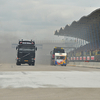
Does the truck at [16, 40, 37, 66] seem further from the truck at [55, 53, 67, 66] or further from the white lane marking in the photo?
the white lane marking

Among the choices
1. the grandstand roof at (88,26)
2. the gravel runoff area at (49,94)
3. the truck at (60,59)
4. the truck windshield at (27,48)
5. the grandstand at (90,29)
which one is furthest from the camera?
the grandstand roof at (88,26)

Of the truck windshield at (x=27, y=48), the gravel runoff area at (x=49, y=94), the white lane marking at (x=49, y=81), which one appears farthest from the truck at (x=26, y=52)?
the gravel runoff area at (x=49, y=94)

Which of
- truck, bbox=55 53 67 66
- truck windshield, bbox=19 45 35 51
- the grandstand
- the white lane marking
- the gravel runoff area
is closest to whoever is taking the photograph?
the gravel runoff area

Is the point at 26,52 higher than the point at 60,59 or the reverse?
higher

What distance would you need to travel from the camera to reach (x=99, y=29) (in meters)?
Answer: 79.7

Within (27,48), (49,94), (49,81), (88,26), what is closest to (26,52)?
(27,48)

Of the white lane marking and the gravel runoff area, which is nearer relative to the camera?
the gravel runoff area

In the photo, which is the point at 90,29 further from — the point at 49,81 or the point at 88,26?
the point at 49,81

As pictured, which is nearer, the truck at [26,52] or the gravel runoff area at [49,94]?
the gravel runoff area at [49,94]

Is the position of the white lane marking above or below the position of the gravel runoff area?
above

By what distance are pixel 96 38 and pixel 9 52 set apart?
48386 millimetres

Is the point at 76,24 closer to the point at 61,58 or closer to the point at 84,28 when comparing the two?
the point at 84,28

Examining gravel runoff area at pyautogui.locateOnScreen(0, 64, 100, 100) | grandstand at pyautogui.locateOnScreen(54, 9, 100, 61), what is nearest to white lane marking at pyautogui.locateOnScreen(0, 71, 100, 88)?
gravel runoff area at pyautogui.locateOnScreen(0, 64, 100, 100)

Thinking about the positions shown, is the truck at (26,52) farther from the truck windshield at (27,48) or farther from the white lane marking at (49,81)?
the white lane marking at (49,81)
